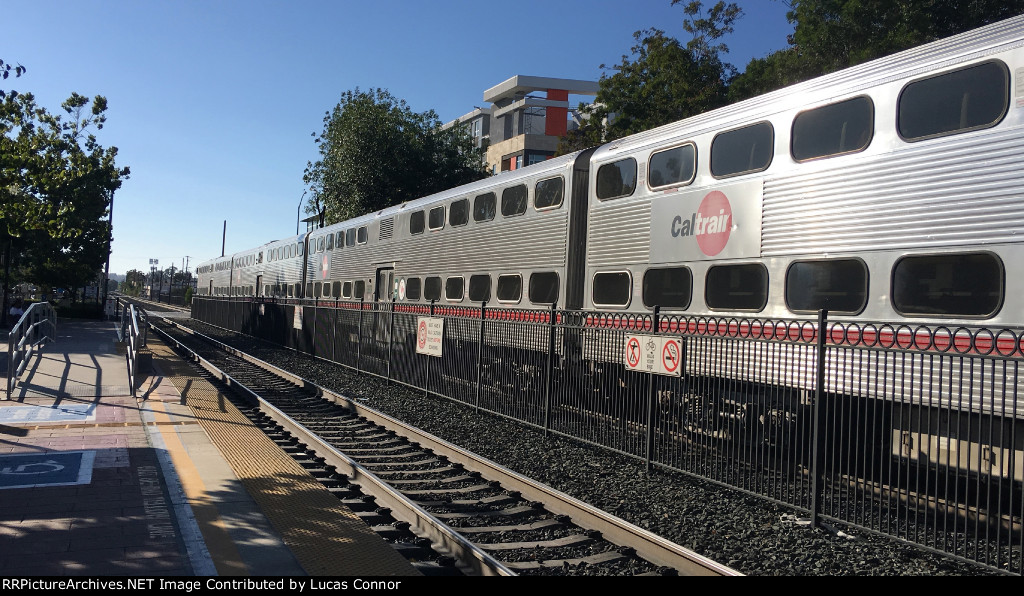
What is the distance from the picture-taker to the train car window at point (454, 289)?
15797mm

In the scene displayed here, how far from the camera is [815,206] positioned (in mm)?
8180

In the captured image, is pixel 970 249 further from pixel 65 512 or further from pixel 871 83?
pixel 65 512

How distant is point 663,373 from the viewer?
8.14m

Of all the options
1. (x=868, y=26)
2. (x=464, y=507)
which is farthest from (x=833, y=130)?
(x=868, y=26)

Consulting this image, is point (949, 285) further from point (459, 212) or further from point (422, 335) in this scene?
point (459, 212)

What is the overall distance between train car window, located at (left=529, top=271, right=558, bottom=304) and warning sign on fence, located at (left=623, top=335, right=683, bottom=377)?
3983 millimetres

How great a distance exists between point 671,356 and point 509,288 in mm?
6252

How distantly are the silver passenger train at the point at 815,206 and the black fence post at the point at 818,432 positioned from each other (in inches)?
52.4

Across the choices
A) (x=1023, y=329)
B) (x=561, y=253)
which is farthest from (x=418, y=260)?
(x=1023, y=329)

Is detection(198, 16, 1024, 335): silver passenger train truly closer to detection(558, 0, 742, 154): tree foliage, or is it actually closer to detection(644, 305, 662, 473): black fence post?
detection(644, 305, 662, 473): black fence post

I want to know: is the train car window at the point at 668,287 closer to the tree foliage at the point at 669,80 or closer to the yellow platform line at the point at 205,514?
the yellow platform line at the point at 205,514

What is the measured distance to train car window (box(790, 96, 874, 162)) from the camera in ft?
25.5

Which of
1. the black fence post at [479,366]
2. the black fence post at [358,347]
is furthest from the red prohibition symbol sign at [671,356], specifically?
the black fence post at [358,347]
